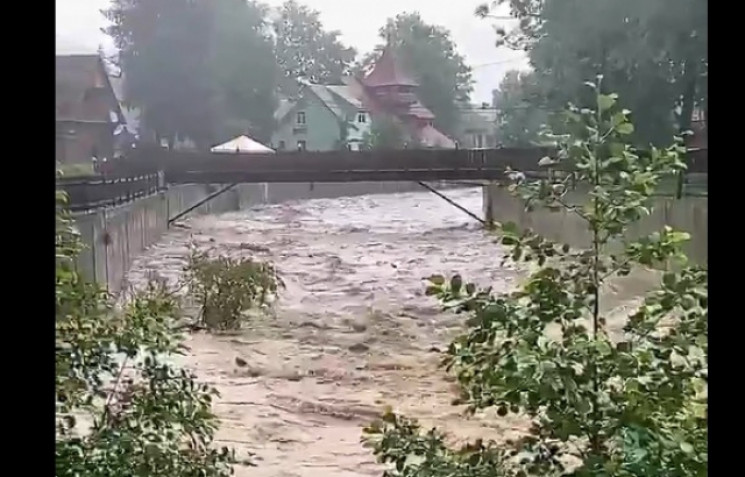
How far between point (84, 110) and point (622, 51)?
660 mm

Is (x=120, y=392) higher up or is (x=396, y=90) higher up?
(x=396, y=90)

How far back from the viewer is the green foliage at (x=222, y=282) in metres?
1.18

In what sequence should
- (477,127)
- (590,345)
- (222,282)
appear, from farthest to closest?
(222,282) < (477,127) < (590,345)

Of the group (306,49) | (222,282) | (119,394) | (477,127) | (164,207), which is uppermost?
(306,49)

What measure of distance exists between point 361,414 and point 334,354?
0.19m

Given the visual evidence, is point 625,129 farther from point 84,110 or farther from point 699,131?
point 84,110

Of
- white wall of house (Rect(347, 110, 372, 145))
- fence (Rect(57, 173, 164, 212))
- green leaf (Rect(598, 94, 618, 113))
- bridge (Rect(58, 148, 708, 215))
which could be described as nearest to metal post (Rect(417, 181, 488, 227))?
bridge (Rect(58, 148, 708, 215))

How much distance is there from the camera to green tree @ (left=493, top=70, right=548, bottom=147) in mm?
1029

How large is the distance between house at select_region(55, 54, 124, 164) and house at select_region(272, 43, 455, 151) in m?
0.21

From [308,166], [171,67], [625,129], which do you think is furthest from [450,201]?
[171,67]

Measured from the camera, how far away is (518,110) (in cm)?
106

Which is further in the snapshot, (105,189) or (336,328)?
(336,328)

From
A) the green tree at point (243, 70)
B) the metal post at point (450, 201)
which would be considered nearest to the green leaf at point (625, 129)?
the metal post at point (450, 201)

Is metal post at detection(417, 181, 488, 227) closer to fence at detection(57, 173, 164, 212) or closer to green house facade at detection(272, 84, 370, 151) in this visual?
green house facade at detection(272, 84, 370, 151)
